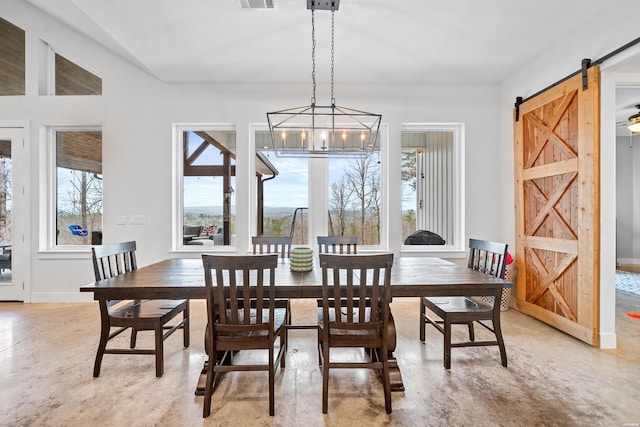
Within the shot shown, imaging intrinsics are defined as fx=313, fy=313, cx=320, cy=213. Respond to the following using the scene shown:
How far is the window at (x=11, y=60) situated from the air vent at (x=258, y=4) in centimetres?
358

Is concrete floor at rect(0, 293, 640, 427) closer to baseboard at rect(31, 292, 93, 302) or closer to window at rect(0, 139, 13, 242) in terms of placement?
baseboard at rect(31, 292, 93, 302)

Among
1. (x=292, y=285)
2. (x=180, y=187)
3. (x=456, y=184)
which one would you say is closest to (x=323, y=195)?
(x=456, y=184)

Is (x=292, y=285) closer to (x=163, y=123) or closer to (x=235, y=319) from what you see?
(x=235, y=319)

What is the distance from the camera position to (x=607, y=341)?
275 cm

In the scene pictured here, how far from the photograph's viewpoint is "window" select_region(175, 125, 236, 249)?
175 inches

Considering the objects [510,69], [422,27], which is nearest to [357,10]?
[422,27]

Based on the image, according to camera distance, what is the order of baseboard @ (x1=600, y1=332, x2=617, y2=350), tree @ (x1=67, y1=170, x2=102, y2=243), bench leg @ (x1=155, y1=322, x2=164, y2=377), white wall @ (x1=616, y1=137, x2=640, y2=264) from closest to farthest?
bench leg @ (x1=155, y1=322, x2=164, y2=377) < baseboard @ (x1=600, y1=332, x2=617, y2=350) < tree @ (x1=67, y1=170, x2=102, y2=243) < white wall @ (x1=616, y1=137, x2=640, y2=264)

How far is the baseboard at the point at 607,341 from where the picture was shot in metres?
2.74

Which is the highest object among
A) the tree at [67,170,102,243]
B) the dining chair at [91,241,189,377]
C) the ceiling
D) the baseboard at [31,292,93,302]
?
the ceiling

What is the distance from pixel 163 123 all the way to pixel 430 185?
382 cm

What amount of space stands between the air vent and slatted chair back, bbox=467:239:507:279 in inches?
108

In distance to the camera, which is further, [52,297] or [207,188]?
[207,188]

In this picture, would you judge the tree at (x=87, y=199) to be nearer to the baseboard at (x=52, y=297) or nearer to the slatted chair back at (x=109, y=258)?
the baseboard at (x=52, y=297)

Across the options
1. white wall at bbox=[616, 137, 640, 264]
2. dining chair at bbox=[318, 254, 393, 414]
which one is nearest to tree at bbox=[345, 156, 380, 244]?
dining chair at bbox=[318, 254, 393, 414]
